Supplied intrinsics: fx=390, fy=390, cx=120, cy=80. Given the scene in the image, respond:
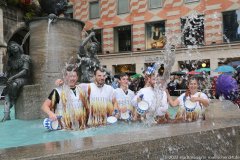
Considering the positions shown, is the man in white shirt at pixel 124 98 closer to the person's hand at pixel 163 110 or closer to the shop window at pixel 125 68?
the person's hand at pixel 163 110

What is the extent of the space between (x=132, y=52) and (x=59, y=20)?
79.5ft

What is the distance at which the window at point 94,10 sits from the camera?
1476 inches

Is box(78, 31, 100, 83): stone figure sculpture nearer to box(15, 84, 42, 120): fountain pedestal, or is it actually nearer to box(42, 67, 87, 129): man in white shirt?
box(15, 84, 42, 120): fountain pedestal

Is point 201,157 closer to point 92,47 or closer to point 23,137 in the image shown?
point 23,137

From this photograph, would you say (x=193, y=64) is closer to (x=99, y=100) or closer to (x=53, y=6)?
(x=53, y=6)

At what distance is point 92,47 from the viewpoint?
11.3 metres

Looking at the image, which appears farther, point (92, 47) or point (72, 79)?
point (92, 47)

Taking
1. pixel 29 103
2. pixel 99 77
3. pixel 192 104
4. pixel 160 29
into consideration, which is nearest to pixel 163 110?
pixel 192 104

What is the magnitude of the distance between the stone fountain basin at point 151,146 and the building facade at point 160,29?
24.7 metres

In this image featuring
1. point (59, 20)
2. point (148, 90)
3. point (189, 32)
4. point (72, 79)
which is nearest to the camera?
point (72, 79)

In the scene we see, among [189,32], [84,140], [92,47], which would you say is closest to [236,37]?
[189,32]

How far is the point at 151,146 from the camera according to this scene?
397 centimetres

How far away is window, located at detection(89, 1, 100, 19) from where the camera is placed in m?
37.5

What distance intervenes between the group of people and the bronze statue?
3.25 metres
